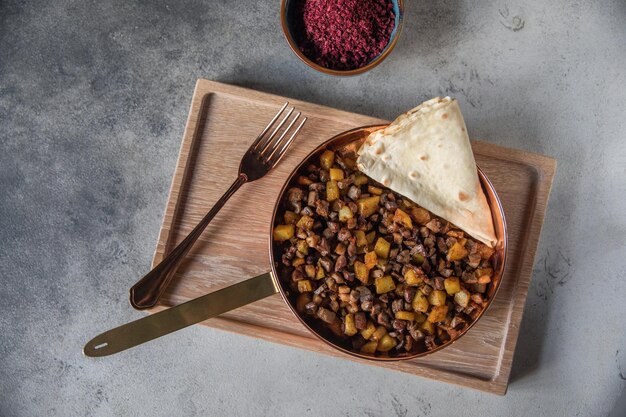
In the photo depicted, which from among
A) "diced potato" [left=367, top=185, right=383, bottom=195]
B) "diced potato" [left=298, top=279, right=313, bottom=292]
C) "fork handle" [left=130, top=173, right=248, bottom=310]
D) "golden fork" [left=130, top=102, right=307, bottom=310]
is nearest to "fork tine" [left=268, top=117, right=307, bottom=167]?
"golden fork" [left=130, top=102, right=307, bottom=310]

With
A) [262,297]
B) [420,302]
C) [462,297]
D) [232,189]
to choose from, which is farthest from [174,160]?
[462,297]

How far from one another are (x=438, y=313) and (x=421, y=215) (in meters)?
0.37

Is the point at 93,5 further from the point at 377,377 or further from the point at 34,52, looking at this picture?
the point at 377,377

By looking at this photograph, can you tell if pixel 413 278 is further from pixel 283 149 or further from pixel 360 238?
pixel 283 149

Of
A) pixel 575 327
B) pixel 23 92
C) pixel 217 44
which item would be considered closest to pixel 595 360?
pixel 575 327

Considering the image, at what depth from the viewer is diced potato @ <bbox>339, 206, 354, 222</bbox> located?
1.97 meters

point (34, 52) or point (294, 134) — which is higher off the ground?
point (294, 134)

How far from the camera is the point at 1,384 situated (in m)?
2.46

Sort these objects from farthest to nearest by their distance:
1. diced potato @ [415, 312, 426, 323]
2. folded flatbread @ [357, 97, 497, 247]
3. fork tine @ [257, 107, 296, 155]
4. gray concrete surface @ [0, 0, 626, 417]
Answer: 1. gray concrete surface @ [0, 0, 626, 417]
2. fork tine @ [257, 107, 296, 155]
3. diced potato @ [415, 312, 426, 323]
4. folded flatbread @ [357, 97, 497, 247]

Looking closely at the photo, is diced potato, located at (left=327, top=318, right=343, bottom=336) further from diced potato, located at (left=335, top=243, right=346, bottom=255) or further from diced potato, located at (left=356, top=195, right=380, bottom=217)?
diced potato, located at (left=356, top=195, right=380, bottom=217)

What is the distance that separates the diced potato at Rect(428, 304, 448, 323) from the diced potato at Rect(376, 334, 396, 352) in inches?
6.6

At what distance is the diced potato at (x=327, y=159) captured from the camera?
6.65 feet

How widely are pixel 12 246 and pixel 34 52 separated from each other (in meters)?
0.91

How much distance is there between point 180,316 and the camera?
1.95m
